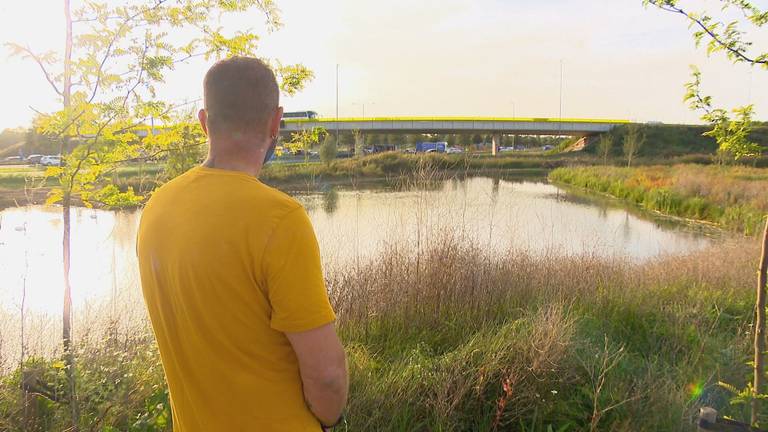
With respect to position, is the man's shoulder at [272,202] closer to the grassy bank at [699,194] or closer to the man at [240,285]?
the man at [240,285]

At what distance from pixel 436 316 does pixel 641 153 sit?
59169mm

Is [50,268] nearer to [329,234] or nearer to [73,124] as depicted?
[329,234]

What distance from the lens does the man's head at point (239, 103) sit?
129 cm

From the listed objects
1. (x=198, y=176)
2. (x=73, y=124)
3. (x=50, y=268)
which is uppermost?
(x=73, y=124)

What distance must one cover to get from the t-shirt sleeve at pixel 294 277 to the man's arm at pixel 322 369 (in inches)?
1.6

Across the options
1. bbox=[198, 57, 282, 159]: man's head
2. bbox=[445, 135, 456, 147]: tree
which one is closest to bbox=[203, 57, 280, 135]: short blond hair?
bbox=[198, 57, 282, 159]: man's head

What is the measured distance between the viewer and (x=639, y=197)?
74.4 feet

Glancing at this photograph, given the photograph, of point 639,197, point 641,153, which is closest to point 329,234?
point 639,197

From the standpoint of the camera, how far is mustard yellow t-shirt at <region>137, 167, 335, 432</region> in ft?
3.97

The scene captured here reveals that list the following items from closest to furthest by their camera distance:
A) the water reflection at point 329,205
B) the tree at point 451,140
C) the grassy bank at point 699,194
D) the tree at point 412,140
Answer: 1. the water reflection at point 329,205
2. the grassy bank at point 699,194
3. the tree at point 412,140
4. the tree at point 451,140

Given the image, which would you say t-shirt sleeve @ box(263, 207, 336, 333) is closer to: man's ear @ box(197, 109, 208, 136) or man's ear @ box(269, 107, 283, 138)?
man's ear @ box(269, 107, 283, 138)

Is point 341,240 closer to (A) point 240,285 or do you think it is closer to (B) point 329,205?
(A) point 240,285

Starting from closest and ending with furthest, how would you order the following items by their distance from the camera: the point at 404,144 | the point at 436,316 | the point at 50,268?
the point at 436,316
the point at 50,268
the point at 404,144

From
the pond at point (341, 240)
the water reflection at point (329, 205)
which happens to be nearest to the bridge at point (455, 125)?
→ the water reflection at point (329, 205)
